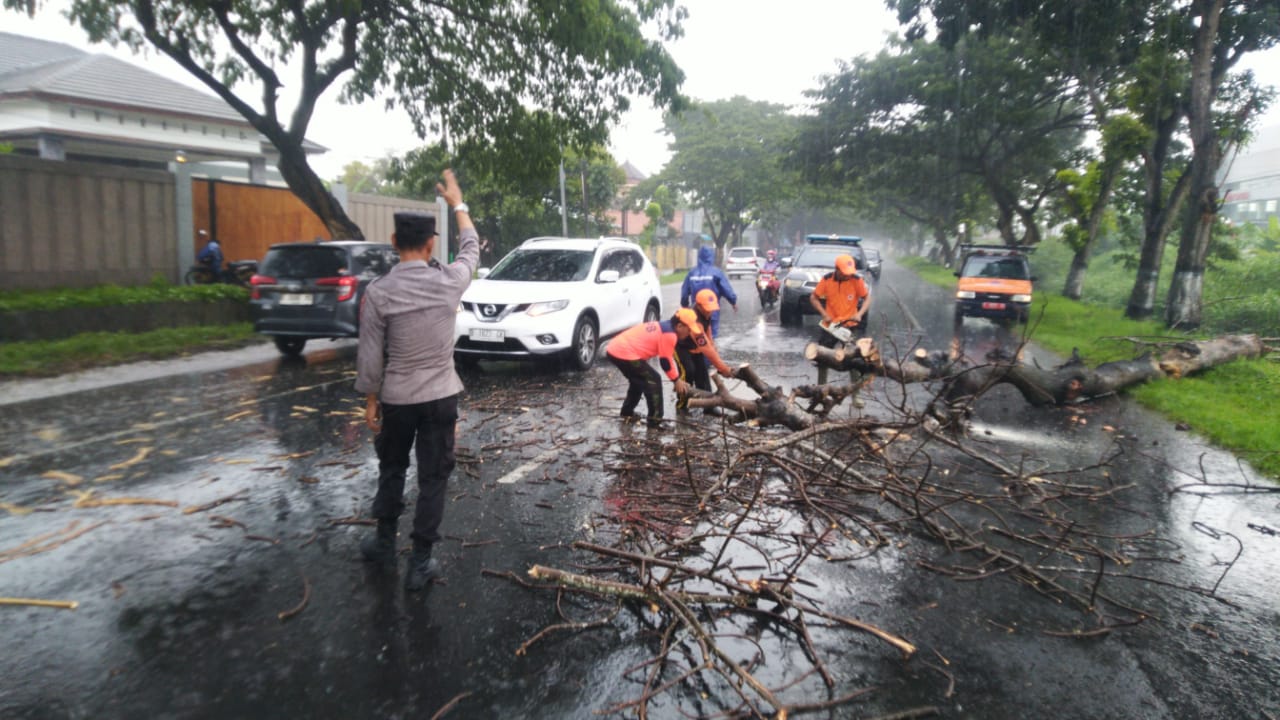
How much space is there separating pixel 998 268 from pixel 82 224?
18679mm

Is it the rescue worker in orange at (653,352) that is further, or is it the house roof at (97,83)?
the house roof at (97,83)

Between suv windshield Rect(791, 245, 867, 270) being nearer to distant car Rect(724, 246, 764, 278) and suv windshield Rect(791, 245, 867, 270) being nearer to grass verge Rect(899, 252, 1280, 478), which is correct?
grass verge Rect(899, 252, 1280, 478)

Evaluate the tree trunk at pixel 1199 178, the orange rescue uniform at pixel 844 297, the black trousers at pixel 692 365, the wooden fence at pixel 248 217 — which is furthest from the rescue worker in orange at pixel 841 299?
the wooden fence at pixel 248 217

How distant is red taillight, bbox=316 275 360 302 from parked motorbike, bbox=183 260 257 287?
418cm

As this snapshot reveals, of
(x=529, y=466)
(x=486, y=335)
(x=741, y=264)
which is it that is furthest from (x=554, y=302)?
(x=741, y=264)

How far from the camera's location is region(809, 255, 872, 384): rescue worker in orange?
330 inches

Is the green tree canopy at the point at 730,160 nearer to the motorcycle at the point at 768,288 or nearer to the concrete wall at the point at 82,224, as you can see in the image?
the motorcycle at the point at 768,288

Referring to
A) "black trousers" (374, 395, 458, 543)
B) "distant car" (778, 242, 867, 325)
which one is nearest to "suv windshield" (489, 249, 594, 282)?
"distant car" (778, 242, 867, 325)

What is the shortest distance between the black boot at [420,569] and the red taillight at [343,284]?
7675mm

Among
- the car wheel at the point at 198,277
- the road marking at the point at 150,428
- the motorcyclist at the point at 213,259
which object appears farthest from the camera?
the motorcyclist at the point at 213,259

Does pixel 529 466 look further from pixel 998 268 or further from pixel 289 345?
pixel 998 268

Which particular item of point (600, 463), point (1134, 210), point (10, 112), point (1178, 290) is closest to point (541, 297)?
point (600, 463)

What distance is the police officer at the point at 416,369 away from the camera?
368cm

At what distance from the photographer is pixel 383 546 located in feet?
13.2
